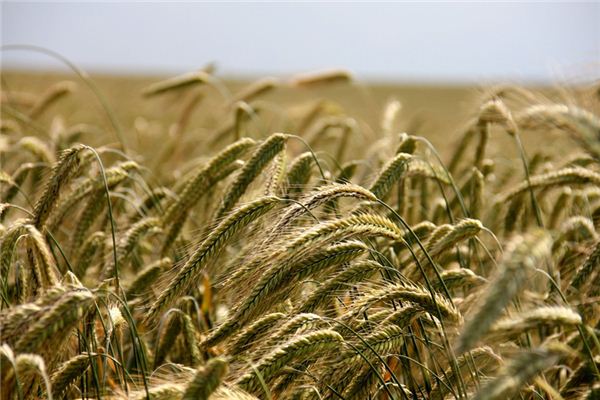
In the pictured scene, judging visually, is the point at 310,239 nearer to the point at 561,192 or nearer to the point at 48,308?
the point at 48,308

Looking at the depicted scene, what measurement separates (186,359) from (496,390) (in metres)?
1.60

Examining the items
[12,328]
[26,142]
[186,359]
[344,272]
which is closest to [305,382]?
[344,272]

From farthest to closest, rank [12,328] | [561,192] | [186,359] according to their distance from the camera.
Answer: [561,192]
[186,359]
[12,328]

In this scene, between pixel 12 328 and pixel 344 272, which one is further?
pixel 344 272

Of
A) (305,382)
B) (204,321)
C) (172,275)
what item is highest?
(172,275)

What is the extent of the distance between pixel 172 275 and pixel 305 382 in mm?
529

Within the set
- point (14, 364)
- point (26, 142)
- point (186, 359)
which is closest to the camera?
point (14, 364)

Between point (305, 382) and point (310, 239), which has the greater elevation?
point (310, 239)

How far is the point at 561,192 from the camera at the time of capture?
4039 millimetres

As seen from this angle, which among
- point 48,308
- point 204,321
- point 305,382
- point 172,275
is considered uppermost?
point 48,308

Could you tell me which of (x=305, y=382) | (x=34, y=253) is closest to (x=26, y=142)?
(x=34, y=253)

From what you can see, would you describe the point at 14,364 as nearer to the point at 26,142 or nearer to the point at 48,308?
the point at 48,308

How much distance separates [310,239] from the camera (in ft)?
6.45

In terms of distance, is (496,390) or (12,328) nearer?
(496,390)
